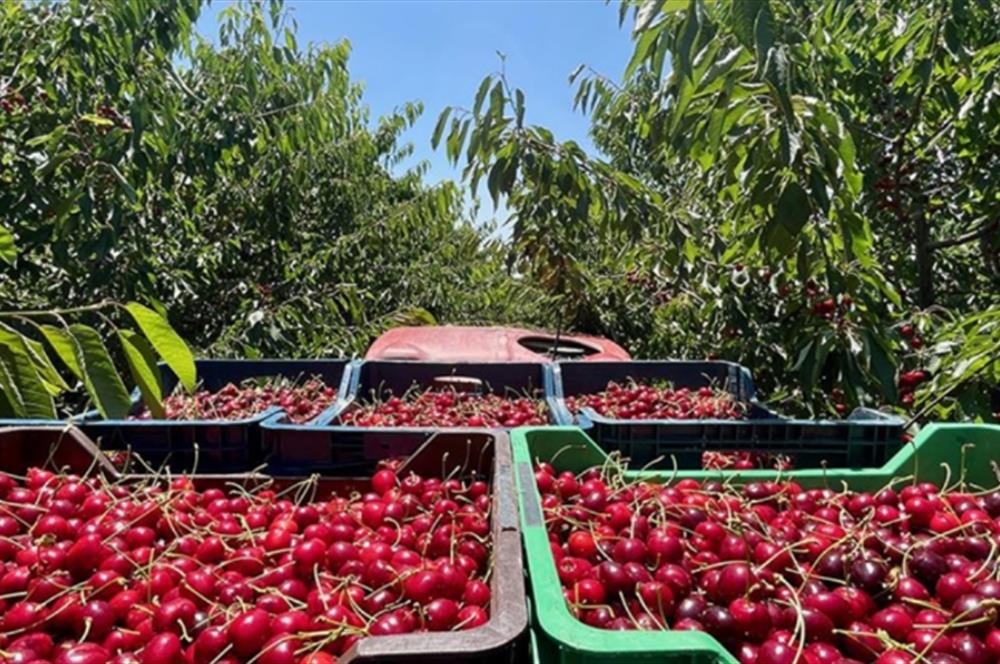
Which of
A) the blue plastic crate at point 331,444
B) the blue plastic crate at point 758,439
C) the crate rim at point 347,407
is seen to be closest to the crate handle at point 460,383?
the crate rim at point 347,407

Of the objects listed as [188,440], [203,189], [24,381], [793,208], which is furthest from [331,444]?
[203,189]

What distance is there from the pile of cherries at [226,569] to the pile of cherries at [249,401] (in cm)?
96

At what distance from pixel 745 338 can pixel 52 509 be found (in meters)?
3.22

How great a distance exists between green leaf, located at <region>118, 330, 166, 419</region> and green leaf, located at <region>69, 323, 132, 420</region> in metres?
0.03

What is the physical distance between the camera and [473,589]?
0.90 metres

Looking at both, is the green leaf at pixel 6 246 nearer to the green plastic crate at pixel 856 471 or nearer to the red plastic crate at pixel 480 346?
the green plastic crate at pixel 856 471

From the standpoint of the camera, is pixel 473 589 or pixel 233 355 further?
pixel 233 355

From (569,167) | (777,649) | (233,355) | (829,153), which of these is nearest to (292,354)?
(233,355)

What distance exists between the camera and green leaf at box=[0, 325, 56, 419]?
0.85 meters

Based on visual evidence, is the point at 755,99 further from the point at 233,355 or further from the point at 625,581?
the point at 233,355

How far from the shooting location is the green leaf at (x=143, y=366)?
0.95 meters

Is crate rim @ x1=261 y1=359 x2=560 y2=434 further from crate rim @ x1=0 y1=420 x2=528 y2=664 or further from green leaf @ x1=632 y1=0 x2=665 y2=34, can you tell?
green leaf @ x1=632 y1=0 x2=665 y2=34

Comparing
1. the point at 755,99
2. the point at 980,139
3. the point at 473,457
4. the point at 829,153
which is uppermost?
the point at 980,139

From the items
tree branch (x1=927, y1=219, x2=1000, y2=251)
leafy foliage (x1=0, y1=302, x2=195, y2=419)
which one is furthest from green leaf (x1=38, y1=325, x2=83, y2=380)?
tree branch (x1=927, y1=219, x2=1000, y2=251)
